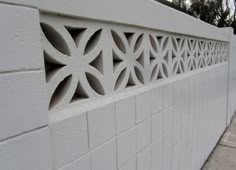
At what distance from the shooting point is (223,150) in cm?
332

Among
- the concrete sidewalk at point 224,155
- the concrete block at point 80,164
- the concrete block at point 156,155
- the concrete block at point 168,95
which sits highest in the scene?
the concrete block at point 168,95

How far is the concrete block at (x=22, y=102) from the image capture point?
1.95 ft

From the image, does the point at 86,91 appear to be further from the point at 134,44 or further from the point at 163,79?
the point at 163,79

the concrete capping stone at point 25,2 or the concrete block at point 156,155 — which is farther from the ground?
the concrete capping stone at point 25,2

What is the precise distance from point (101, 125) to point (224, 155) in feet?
9.08

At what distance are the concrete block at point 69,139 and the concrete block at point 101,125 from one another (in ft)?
0.13

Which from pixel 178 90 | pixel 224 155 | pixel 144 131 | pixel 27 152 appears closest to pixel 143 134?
pixel 144 131

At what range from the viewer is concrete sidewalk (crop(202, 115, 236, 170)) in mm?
2863

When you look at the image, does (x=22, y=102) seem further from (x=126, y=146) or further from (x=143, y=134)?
(x=143, y=134)

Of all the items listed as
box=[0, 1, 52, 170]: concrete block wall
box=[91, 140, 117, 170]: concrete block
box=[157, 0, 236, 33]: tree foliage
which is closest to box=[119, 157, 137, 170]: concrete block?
box=[91, 140, 117, 170]: concrete block

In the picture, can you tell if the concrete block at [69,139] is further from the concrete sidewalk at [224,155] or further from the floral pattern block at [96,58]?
the concrete sidewalk at [224,155]

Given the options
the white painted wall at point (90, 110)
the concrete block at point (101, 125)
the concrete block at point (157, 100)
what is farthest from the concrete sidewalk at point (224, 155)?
the concrete block at point (101, 125)

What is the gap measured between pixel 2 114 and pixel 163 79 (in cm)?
127

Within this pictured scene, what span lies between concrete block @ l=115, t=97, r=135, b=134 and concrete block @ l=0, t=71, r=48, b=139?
48 centimetres
